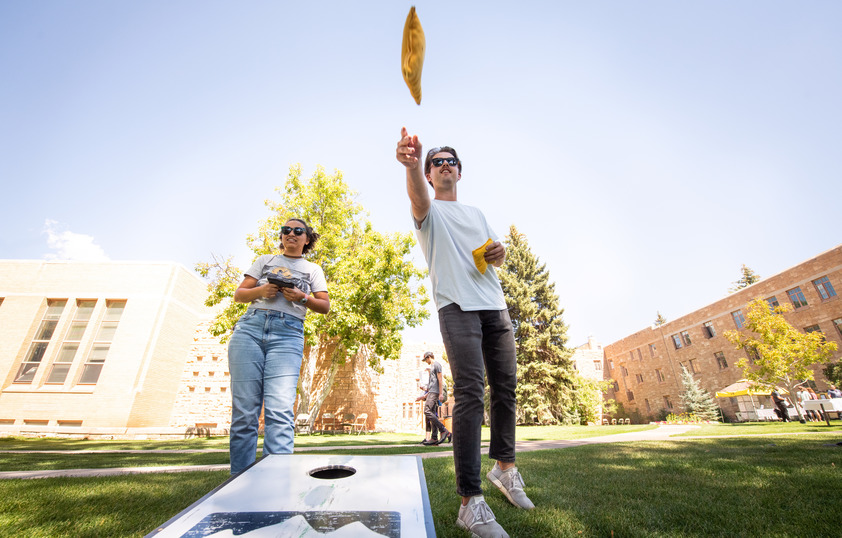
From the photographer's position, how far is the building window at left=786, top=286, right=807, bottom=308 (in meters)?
20.9

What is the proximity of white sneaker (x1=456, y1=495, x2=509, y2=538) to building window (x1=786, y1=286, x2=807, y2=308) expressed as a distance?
94.5 feet

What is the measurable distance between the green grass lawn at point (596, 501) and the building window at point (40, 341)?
65.9 feet

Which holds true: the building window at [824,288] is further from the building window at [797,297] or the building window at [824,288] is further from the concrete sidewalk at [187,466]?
the concrete sidewalk at [187,466]

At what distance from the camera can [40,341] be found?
17.0 metres

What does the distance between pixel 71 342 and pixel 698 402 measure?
35368 mm

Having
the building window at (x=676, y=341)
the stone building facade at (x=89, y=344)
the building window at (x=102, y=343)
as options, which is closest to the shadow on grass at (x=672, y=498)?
the stone building facade at (x=89, y=344)

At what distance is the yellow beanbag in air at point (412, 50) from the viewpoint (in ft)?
5.72

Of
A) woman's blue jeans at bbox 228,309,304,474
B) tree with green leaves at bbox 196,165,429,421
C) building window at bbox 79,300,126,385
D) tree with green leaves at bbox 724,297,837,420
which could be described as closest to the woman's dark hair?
woman's blue jeans at bbox 228,309,304,474

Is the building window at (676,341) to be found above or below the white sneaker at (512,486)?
above

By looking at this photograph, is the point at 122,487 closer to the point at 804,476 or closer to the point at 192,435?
the point at 804,476

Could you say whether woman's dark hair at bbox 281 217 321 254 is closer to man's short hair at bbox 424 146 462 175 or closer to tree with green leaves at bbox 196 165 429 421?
man's short hair at bbox 424 146 462 175

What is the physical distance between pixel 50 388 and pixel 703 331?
127 ft

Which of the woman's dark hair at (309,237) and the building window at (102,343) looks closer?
the woman's dark hair at (309,237)

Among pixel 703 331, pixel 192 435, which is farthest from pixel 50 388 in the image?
pixel 703 331
